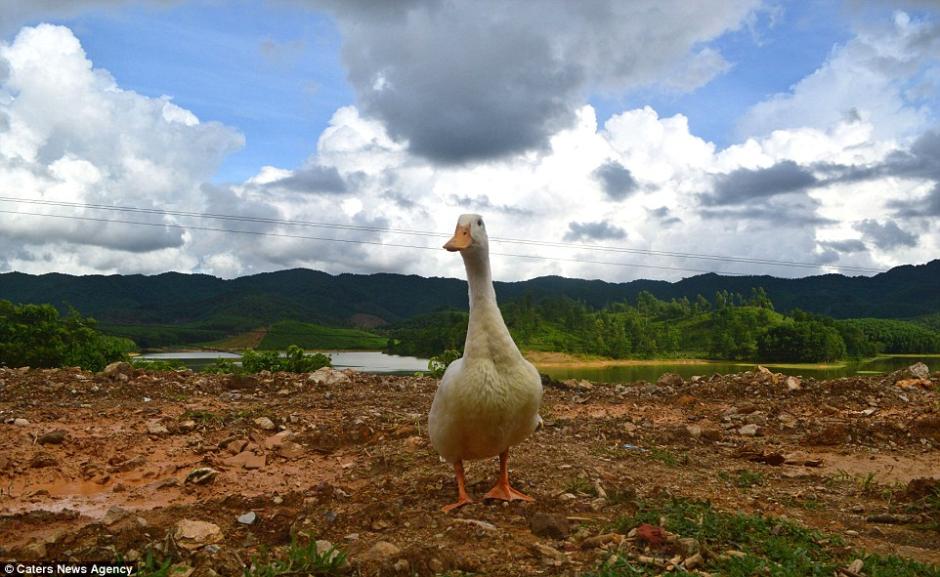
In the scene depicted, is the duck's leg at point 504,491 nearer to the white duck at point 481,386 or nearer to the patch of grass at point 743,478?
the white duck at point 481,386

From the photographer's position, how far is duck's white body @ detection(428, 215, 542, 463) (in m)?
5.36

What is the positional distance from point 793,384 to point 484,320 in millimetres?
11590

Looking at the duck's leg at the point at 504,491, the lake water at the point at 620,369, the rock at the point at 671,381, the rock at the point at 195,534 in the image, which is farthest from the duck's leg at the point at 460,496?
the lake water at the point at 620,369

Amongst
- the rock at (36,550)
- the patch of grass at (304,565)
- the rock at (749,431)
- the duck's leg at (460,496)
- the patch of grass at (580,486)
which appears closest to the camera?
the patch of grass at (304,565)

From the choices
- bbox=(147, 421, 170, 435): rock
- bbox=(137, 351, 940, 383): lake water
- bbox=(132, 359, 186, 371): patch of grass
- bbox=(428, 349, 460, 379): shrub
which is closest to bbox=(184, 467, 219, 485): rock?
bbox=(147, 421, 170, 435): rock

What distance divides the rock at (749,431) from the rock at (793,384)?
13.6ft

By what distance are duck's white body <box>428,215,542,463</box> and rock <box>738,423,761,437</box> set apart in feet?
20.9

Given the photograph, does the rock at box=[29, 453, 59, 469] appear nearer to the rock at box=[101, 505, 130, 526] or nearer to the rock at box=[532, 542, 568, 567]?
the rock at box=[101, 505, 130, 526]

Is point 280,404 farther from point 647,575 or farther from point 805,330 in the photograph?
point 805,330

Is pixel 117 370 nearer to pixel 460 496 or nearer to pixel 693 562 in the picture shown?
pixel 460 496

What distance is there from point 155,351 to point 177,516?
83980 mm

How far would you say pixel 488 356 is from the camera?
18.0ft

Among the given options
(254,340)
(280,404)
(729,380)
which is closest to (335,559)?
(280,404)

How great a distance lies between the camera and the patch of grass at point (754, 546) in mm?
4094
